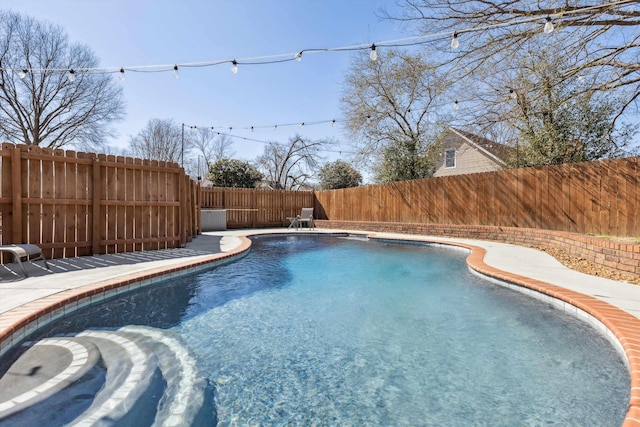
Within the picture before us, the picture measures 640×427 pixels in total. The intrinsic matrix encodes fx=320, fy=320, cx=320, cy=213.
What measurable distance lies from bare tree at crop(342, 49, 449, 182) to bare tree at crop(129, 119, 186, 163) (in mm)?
19879

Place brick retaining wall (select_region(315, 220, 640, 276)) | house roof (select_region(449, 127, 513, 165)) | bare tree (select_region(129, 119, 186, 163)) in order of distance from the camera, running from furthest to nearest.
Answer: bare tree (select_region(129, 119, 186, 163)) → house roof (select_region(449, 127, 513, 165)) → brick retaining wall (select_region(315, 220, 640, 276))

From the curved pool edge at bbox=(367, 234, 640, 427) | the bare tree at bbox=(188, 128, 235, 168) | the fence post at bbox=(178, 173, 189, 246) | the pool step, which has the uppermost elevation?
the bare tree at bbox=(188, 128, 235, 168)

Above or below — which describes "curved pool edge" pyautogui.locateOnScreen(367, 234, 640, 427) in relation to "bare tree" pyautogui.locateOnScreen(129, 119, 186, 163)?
below

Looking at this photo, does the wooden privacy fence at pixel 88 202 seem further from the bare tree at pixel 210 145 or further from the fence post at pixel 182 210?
the bare tree at pixel 210 145

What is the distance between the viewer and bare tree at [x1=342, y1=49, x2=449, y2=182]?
12797 mm

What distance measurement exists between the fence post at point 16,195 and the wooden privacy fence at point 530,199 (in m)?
9.45

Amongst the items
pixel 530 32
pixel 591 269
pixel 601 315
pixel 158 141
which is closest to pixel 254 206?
pixel 530 32

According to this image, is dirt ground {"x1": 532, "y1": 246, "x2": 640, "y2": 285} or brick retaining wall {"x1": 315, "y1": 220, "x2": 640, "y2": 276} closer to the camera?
dirt ground {"x1": 532, "y1": 246, "x2": 640, "y2": 285}

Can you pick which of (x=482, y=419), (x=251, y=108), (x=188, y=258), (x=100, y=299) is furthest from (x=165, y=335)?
(x=251, y=108)

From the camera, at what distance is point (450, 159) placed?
→ 658 inches

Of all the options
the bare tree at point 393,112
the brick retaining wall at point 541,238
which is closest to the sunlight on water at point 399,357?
the brick retaining wall at point 541,238

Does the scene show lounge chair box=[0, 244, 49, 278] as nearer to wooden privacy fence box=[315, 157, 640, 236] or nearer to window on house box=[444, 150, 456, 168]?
wooden privacy fence box=[315, 157, 640, 236]

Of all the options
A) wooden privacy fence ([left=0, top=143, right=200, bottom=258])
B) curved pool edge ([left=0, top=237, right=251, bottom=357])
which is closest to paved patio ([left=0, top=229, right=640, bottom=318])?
curved pool edge ([left=0, top=237, right=251, bottom=357])

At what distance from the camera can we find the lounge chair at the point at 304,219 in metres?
13.0
